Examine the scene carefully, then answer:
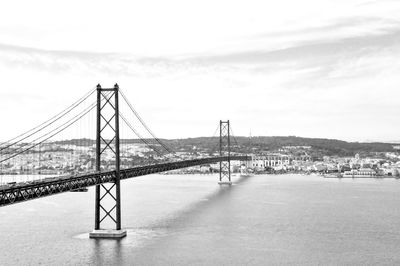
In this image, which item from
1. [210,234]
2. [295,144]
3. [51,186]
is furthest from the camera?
[295,144]

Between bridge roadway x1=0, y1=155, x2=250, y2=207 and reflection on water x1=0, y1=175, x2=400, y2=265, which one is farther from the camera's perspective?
reflection on water x1=0, y1=175, x2=400, y2=265

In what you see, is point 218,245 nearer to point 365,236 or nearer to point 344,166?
point 365,236

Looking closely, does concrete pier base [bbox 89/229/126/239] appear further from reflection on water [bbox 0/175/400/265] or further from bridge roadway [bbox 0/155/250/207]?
bridge roadway [bbox 0/155/250/207]

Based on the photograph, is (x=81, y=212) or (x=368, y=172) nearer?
(x=81, y=212)

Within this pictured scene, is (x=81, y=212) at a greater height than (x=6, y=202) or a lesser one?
lesser

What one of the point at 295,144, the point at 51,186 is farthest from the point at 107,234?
the point at 295,144

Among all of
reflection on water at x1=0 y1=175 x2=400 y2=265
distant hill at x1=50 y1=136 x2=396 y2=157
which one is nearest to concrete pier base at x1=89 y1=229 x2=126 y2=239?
reflection on water at x1=0 y1=175 x2=400 y2=265

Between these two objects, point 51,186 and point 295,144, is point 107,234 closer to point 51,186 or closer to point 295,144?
point 51,186

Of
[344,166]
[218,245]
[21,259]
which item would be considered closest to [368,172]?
[344,166]

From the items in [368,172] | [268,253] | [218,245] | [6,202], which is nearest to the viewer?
[6,202]
